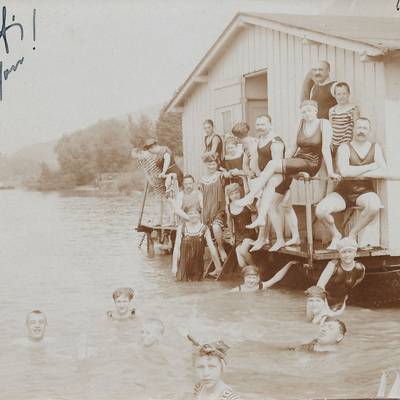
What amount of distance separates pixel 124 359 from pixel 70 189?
1.59 meters

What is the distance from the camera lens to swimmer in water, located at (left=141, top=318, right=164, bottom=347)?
21.9 ft

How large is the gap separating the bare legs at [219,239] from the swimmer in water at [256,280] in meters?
0.53

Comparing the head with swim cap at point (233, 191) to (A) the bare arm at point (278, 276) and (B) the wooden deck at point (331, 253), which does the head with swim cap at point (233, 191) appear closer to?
(A) the bare arm at point (278, 276)

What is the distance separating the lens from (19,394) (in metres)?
6.22

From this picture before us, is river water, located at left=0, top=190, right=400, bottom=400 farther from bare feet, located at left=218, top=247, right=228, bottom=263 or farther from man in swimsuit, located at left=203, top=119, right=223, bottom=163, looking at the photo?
man in swimsuit, located at left=203, top=119, right=223, bottom=163

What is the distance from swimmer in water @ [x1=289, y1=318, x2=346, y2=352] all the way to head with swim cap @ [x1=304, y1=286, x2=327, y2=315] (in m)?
0.29

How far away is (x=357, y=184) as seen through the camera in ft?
24.1

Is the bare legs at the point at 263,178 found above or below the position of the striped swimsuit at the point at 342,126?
below

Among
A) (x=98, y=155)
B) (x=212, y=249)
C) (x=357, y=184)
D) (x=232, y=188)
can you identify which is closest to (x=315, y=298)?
(x=357, y=184)

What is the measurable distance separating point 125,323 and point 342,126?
7.93ft

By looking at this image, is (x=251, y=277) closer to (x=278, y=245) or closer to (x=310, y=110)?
(x=278, y=245)

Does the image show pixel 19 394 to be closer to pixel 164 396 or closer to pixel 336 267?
pixel 164 396

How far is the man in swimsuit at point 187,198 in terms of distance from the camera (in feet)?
26.9
